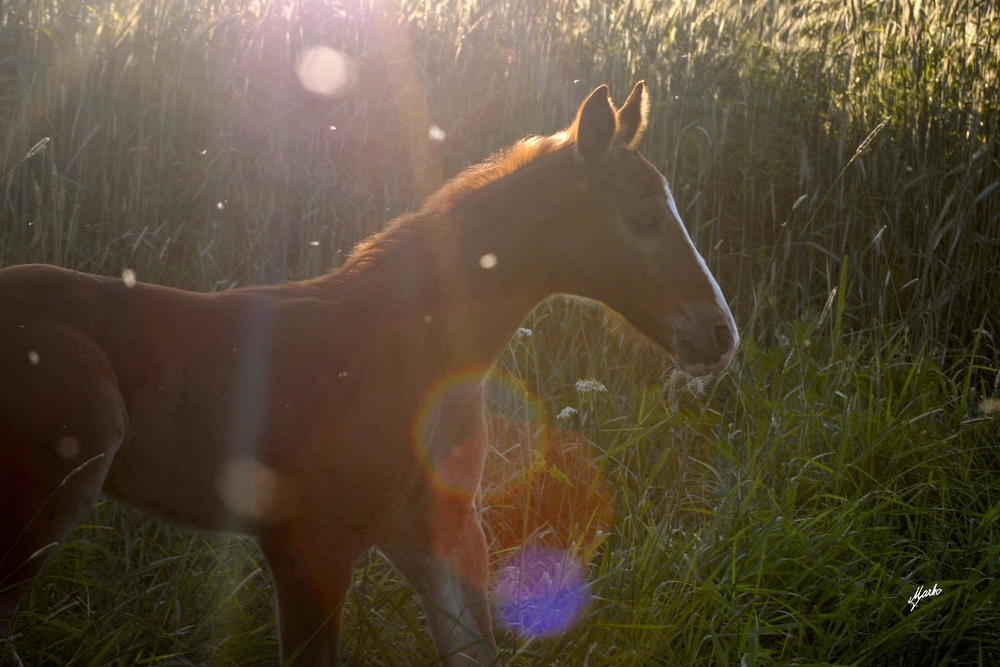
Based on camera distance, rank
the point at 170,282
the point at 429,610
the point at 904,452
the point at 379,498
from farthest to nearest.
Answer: the point at 170,282 < the point at 904,452 < the point at 429,610 < the point at 379,498

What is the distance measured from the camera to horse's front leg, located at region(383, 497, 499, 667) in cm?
253

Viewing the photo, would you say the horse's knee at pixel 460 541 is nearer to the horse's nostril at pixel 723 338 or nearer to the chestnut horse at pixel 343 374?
the chestnut horse at pixel 343 374

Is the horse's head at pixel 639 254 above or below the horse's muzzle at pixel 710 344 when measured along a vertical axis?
above

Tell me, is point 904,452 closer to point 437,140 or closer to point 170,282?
point 437,140

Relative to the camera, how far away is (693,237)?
4691mm

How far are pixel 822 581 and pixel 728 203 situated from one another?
8.88 feet

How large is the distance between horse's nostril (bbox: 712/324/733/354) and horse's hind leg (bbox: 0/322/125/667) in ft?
5.57

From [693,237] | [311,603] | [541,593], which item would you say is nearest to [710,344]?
[541,593]

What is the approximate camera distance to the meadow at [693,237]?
2664 mm

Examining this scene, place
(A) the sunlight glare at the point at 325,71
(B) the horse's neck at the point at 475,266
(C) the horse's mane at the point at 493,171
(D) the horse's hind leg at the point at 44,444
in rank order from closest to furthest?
(D) the horse's hind leg at the point at 44,444 → (B) the horse's neck at the point at 475,266 → (C) the horse's mane at the point at 493,171 → (A) the sunlight glare at the point at 325,71

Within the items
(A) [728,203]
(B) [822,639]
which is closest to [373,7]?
(A) [728,203]

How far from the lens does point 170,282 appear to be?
4.13 m

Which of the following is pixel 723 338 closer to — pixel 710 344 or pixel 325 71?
pixel 710 344

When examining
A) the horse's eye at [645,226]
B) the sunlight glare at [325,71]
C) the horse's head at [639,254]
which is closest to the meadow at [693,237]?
the sunlight glare at [325,71]
